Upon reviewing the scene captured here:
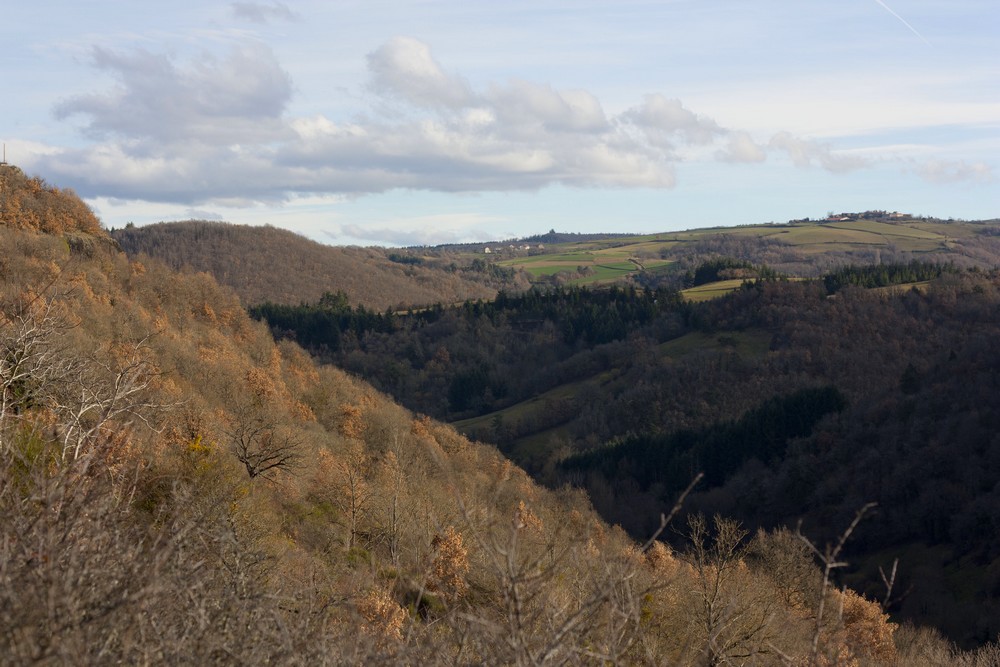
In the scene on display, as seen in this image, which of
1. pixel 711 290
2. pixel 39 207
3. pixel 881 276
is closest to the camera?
pixel 39 207

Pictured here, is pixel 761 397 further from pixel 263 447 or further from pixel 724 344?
pixel 263 447

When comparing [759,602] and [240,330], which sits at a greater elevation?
[240,330]

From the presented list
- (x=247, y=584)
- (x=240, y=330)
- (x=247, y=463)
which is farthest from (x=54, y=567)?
(x=240, y=330)

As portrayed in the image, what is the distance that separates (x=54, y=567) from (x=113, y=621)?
0.76m

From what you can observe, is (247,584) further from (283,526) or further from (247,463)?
(247,463)

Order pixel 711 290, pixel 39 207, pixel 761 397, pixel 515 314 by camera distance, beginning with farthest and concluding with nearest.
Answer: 1. pixel 515 314
2. pixel 711 290
3. pixel 761 397
4. pixel 39 207

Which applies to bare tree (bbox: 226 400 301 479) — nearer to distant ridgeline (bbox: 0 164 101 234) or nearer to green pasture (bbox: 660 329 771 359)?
distant ridgeline (bbox: 0 164 101 234)

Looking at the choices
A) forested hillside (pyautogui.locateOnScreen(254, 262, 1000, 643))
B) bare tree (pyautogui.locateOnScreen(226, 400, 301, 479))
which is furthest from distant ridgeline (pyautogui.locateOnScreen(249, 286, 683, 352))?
bare tree (pyautogui.locateOnScreen(226, 400, 301, 479))

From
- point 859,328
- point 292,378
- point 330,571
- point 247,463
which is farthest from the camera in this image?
point 859,328

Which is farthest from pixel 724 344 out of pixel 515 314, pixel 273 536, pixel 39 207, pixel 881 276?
pixel 273 536

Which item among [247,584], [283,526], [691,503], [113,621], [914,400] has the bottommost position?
[691,503]

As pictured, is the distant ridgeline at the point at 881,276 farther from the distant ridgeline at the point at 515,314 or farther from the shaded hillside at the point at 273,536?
the shaded hillside at the point at 273,536

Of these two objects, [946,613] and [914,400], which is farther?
[914,400]

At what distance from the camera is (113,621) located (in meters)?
7.96
